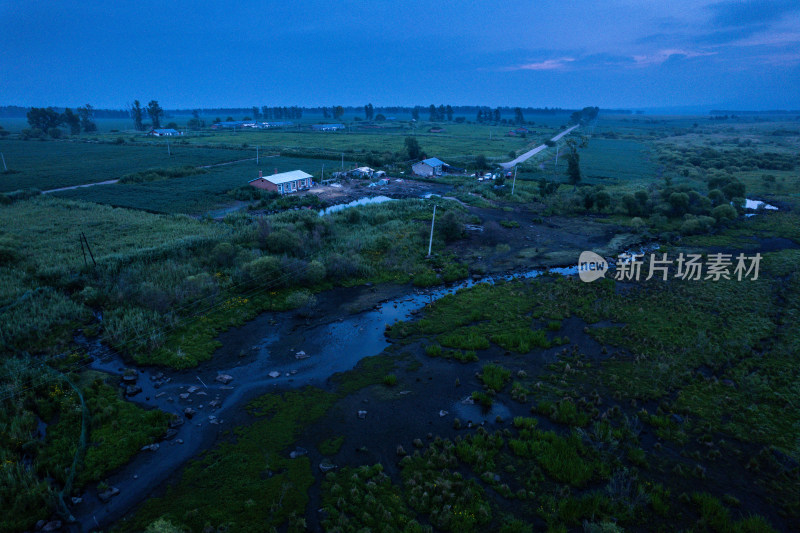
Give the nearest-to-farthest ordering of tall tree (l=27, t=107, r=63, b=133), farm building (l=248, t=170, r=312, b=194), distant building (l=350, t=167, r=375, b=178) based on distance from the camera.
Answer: farm building (l=248, t=170, r=312, b=194) → distant building (l=350, t=167, r=375, b=178) → tall tree (l=27, t=107, r=63, b=133)

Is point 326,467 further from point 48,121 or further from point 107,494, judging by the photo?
point 48,121

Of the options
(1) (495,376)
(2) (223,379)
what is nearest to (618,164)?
(1) (495,376)

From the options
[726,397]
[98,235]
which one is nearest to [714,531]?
[726,397]

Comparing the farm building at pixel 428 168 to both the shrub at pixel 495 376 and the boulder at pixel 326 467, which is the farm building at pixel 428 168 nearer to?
the shrub at pixel 495 376

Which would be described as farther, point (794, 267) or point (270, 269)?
point (794, 267)

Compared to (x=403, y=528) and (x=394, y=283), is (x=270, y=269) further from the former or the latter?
(x=403, y=528)

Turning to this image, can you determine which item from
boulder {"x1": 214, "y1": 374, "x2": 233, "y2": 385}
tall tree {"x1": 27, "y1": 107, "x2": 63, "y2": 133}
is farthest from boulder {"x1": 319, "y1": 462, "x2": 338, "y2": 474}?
tall tree {"x1": 27, "y1": 107, "x2": 63, "y2": 133}

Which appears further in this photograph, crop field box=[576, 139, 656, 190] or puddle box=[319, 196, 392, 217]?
crop field box=[576, 139, 656, 190]

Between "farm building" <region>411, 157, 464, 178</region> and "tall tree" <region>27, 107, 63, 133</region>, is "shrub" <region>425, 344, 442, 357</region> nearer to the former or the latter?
"farm building" <region>411, 157, 464, 178</region>
